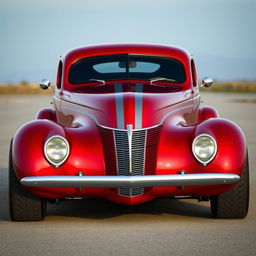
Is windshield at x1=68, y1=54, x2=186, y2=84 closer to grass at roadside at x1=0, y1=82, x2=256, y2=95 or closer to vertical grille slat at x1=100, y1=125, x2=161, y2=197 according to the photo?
vertical grille slat at x1=100, y1=125, x2=161, y2=197

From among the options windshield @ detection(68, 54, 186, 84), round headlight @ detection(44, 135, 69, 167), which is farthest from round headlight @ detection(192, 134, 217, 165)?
windshield @ detection(68, 54, 186, 84)

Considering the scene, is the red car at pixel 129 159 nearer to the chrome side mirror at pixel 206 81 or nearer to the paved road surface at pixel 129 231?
the paved road surface at pixel 129 231

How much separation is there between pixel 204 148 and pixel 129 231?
→ 45.1 inches

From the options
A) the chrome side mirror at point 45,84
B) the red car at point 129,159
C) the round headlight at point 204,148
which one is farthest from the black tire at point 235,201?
the chrome side mirror at point 45,84

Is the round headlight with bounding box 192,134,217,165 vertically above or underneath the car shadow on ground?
above

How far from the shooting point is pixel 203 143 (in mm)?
8109

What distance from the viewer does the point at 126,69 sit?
33.0 ft

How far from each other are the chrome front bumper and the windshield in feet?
7.52

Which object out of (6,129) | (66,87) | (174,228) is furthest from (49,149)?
(6,129)

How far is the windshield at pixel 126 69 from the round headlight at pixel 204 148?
1.93 metres

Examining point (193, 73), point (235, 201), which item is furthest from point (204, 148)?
point (193, 73)

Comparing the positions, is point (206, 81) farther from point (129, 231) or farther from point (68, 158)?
point (129, 231)

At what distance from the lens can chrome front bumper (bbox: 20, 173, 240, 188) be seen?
7.77m

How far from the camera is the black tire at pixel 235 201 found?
27.1 ft
